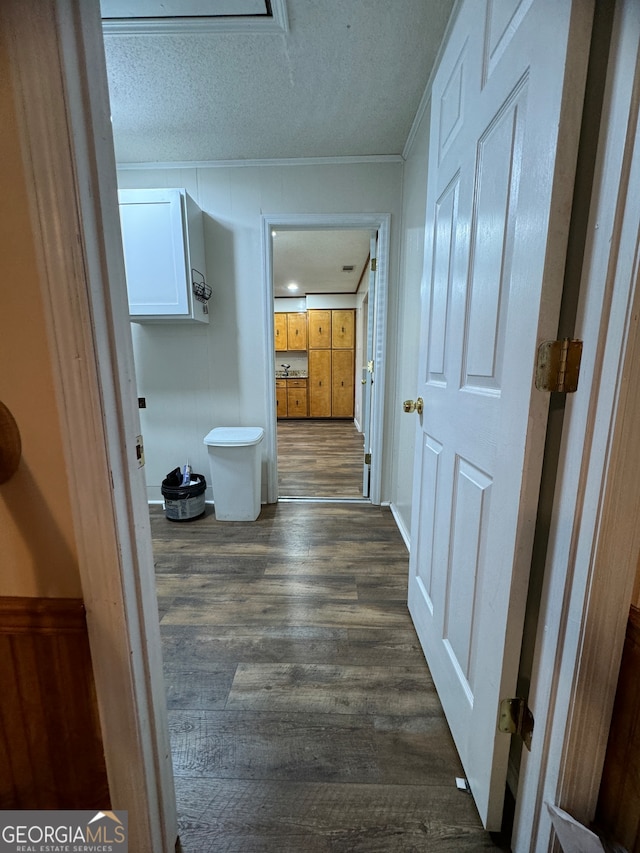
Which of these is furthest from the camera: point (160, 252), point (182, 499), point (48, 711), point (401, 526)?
point (182, 499)

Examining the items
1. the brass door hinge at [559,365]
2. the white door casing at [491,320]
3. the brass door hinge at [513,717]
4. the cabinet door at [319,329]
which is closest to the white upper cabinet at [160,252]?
the white door casing at [491,320]

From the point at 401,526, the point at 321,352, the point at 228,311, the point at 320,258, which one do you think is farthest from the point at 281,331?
the point at 401,526

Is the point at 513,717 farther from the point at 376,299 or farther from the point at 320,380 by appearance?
the point at 320,380

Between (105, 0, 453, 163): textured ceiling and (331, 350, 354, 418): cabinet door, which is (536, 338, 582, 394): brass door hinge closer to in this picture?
(105, 0, 453, 163): textured ceiling

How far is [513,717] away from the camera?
0.74m

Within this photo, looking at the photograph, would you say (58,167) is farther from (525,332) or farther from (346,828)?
(346,828)

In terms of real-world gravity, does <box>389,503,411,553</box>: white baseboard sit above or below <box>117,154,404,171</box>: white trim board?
below

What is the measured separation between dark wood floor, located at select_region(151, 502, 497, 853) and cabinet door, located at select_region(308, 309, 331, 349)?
493 cm

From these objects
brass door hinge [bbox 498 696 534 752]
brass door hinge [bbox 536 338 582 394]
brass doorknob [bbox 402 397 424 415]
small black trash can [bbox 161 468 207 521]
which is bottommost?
small black trash can [bbox 161 468 207 521]

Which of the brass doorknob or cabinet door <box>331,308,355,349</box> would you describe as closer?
the brass doorknob

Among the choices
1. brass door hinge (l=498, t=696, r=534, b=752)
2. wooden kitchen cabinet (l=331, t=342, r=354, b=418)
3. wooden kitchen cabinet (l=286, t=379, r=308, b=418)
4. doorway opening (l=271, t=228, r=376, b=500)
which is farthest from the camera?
wooden kitchen cabinet (l=286, t=379, r=308, b=418)

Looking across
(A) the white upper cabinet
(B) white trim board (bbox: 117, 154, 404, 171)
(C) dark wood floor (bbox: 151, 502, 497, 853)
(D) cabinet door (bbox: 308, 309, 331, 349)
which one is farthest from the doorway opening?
(C) dark wood floor (bbox: 151, 502, 497, 853)

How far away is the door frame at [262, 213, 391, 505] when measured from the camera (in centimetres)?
234

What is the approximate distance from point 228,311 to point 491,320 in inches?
82.6
